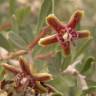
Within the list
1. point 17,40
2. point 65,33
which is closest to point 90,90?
point 65,33

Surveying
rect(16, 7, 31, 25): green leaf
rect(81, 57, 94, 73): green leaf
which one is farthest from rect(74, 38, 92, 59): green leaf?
rect(16, 7, 31, 25): green leaf

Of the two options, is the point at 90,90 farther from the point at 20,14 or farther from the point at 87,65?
the point at 20,14

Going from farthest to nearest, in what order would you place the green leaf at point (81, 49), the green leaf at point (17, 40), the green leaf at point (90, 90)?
the green leaf at point (81, 49)
the green leaf at point (17, 40)
the green leaf at point (90, 90)

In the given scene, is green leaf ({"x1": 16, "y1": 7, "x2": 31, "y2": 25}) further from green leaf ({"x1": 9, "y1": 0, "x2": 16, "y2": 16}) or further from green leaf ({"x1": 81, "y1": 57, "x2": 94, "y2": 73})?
green leaf ({"x1": 81, "y1": 57, "x2": 94, "y2": 73})

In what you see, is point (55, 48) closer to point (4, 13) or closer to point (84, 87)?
point (84, 87)

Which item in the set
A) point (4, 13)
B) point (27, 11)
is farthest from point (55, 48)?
point (4, 13)

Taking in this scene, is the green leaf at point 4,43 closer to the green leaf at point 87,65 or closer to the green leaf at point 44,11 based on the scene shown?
the green leaf at point 44,11

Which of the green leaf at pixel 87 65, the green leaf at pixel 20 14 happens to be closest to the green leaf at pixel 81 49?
the green leaf at pixel 87 65

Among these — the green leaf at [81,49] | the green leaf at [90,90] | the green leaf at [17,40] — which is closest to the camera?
the green leaf at [90,90]
